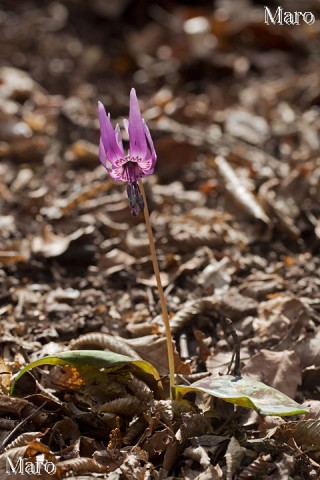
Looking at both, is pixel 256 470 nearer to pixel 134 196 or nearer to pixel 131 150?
pixel 134 196

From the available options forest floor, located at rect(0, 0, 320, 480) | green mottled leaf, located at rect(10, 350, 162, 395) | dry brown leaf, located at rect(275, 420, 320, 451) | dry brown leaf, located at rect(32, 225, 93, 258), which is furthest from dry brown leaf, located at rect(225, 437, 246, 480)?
dry brown leaf, located at rect(32, 225, 93, 258)

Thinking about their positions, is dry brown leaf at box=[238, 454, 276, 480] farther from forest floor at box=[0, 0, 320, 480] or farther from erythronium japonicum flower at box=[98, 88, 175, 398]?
erythronium japonicum flower at box=[98, 88, 175, 398]

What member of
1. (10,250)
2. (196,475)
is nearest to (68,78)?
(10,250)

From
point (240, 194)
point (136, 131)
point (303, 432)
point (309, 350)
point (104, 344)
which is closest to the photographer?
point (136, 131)

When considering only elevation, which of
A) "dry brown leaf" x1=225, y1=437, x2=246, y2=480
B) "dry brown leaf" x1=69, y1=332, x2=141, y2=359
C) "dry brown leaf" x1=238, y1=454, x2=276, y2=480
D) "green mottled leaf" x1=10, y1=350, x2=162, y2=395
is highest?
"green mottled leaf" x1=10, y1=350, x2=162, y2=395

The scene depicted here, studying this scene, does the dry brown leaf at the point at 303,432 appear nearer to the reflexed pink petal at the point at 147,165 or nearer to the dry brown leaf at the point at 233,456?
the dry brown leaf at the point at 233,456

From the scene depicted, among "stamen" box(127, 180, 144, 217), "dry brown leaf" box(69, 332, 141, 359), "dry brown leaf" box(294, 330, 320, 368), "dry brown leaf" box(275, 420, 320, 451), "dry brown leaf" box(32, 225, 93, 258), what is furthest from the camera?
"dry brown leaf" box(32, 225, 93, 258)

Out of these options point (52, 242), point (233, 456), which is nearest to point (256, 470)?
point (233, 456)
